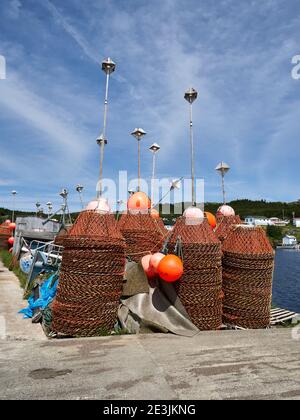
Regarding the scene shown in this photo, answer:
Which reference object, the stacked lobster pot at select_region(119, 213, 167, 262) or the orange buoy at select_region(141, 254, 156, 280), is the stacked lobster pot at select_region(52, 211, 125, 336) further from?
the stacked lobster pot at select_region(119, 213, 167, 262)

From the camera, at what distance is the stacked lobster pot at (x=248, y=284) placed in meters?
8.84

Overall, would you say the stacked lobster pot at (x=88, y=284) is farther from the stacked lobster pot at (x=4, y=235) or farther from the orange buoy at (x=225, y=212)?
the stacked lobster pot at (x=4, y=235)

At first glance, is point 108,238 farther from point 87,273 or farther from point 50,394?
point 50,394

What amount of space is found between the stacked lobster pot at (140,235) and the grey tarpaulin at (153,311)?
2379mm

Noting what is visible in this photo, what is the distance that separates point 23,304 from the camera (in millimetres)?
11281

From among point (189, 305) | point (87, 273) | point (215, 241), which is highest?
point (215, 241)

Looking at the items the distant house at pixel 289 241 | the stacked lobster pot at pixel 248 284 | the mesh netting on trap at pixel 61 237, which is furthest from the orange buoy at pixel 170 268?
the distant house at pixel 289 241

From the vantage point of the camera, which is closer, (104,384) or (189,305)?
(104,384)

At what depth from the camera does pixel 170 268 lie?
24.9 ft

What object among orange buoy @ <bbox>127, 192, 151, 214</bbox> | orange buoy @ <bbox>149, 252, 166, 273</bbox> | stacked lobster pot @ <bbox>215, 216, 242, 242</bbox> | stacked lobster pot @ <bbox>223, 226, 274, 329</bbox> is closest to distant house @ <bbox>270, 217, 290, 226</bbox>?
stacked lobster pot @ <bbox>215, 216, 242, 242</bbox>

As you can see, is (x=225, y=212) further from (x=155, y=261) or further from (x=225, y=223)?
(x=155, y=261)

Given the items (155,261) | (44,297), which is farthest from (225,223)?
(44,297)

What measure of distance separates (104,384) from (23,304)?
726 cm
